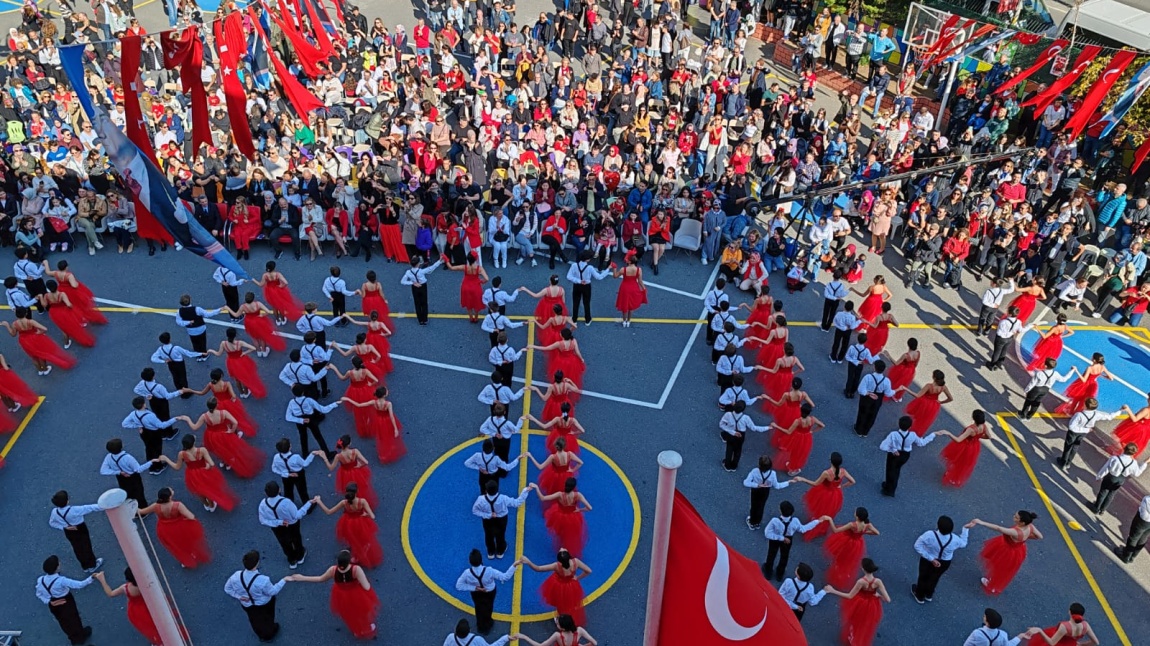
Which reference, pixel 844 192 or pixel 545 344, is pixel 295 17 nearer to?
pixel 545 344

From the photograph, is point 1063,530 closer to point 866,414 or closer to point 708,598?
point 866,414

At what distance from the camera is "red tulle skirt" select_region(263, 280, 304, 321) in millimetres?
16781

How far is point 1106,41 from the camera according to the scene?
2416 cm

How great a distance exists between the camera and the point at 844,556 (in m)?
12.1

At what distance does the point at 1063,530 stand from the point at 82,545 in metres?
14.6

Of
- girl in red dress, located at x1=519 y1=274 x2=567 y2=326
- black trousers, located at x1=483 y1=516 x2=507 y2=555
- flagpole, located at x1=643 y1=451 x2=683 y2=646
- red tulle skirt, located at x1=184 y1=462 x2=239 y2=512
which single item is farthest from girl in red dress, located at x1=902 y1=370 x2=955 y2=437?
red tulle skirt, located at x1=184 y1=462 x2=239 y2=512

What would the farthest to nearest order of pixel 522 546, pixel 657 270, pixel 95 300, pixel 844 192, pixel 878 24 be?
1. pixel 878 24
2. pixel 844 192
3. pixel 657 270
4. pixel 95 300
5. pixel 522 546

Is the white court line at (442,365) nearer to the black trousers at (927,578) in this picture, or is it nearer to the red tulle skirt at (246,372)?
the red tulle skirt at (246,372)

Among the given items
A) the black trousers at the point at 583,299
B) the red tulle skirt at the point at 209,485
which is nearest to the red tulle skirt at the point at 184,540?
the red tulle skirt at the point at 209,485

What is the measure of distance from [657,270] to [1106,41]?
49.7 feet

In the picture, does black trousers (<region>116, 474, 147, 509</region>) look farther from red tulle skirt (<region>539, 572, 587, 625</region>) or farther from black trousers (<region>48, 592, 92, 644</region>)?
red tulle skirt (<region>539, 572, 587, 625</region>)

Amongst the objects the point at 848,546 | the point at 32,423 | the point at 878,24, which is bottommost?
the point at 32,423

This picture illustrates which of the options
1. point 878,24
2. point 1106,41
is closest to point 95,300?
point 878,24

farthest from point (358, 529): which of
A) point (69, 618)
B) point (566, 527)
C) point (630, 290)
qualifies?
point (630, 290)
